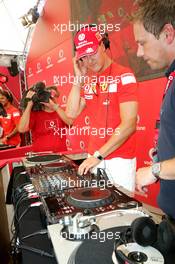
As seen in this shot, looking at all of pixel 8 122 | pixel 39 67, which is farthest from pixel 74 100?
pixel 39 67

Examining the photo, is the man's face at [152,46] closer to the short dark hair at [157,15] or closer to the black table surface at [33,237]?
the short dark hair at [157,15]

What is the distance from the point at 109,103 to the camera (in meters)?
1.31

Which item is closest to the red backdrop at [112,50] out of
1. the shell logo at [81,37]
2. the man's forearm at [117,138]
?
the man's forearm at [117,138]

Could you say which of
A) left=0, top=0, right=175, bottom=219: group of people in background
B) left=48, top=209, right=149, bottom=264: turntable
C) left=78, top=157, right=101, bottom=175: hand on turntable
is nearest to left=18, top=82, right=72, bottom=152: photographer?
left=0, top=0, right=175, bottom=219: group of people in background

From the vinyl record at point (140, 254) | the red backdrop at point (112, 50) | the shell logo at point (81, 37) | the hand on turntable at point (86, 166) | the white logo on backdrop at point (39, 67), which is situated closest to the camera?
the vinyl record at point (140, 254)

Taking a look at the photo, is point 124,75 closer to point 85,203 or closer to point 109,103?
point 109,103

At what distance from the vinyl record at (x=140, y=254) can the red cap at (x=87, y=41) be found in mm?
914

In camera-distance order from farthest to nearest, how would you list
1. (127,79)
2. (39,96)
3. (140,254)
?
(39,96), (127,79), (140,254)

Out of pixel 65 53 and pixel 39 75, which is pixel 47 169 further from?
pixel 39 75

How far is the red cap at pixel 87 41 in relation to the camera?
114 cm

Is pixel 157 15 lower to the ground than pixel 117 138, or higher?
higher

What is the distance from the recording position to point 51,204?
723mm

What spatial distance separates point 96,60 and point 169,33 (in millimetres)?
533

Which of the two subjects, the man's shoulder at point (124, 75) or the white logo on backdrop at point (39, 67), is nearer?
the man's shoulder at point (124, 75)
